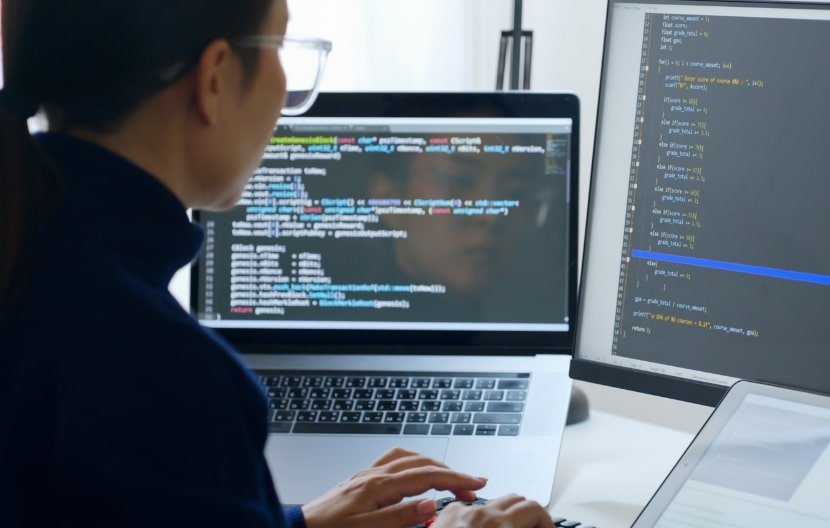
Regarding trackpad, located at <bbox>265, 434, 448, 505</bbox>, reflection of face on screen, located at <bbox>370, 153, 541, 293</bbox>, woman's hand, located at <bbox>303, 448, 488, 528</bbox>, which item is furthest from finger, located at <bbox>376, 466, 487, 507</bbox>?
reflection of face on screen, located at <bbox>370, 153, 541, 293</bbox>

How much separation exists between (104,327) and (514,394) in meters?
0.57

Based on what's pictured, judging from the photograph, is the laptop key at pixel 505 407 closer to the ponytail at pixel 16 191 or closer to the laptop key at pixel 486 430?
the laptop key at pixel 486 430

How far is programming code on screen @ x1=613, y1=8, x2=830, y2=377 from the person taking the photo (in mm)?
826

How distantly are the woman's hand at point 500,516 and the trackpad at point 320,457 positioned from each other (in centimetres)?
17

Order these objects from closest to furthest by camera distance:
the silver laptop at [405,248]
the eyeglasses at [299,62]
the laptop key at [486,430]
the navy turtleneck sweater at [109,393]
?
1. the navy turtleneck sweater at [109,393]
2. the eyeglasses at [299,62]
3. the laptop key at [486,430]
4. the silver laptop at [405,248]

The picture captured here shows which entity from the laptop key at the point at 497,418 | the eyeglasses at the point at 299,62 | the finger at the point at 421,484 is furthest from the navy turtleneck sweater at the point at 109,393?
the laptop key at the point at 497,418

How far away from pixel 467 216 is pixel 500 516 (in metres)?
0.43

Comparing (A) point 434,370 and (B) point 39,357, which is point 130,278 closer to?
(B) point 39,357

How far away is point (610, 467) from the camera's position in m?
0.98

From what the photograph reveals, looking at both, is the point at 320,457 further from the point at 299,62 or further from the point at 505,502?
the point at 299,62

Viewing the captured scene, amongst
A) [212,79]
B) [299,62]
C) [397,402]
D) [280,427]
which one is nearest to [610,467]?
[397,402]

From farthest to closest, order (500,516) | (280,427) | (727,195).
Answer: (280,427) < (727,195) < (500,516)

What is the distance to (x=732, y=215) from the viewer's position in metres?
0.86

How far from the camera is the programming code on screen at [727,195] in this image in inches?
32.5
